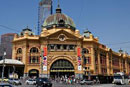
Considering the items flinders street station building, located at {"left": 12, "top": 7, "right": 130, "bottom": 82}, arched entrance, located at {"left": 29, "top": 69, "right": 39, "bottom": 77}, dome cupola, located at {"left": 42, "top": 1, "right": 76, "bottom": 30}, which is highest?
dome cupola, located at {"left": 42, "top": 1, "right": 76, "bottom": 30}

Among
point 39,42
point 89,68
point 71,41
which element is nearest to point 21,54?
point 39,42

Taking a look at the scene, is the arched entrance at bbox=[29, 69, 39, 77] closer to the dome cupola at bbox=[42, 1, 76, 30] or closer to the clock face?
the clock face

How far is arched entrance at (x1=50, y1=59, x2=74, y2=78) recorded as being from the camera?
61719 mm

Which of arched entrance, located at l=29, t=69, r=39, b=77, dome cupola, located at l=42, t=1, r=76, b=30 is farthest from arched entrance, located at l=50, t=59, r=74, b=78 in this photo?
dome cupola, located at l=42, t=1, r=76, b=30

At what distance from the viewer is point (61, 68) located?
61969 mm

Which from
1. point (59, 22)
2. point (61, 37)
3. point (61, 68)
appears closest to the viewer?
point (61, 68)

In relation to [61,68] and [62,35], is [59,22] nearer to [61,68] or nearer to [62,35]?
[62,35]

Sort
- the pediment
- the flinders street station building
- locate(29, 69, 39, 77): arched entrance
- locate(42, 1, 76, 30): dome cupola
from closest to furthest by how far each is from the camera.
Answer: the flinders street station building < the pediment < locate(29, 69, 39, 77): arched entrance < locate(42, 1, 76, 30): dome cupola

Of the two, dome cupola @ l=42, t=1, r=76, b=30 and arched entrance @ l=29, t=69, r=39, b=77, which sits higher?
dome cupola @ l=42, t=1, r=76, b=30

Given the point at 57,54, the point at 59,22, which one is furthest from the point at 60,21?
the point at 57,54

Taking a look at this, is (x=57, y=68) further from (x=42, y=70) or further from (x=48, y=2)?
(x=48, y=2)

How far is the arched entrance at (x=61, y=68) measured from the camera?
2430 inches

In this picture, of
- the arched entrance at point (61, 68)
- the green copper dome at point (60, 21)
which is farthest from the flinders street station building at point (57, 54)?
the green copper dome at point (60, 21)

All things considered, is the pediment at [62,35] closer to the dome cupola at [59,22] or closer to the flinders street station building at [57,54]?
the flinders street station building at [57,54]
